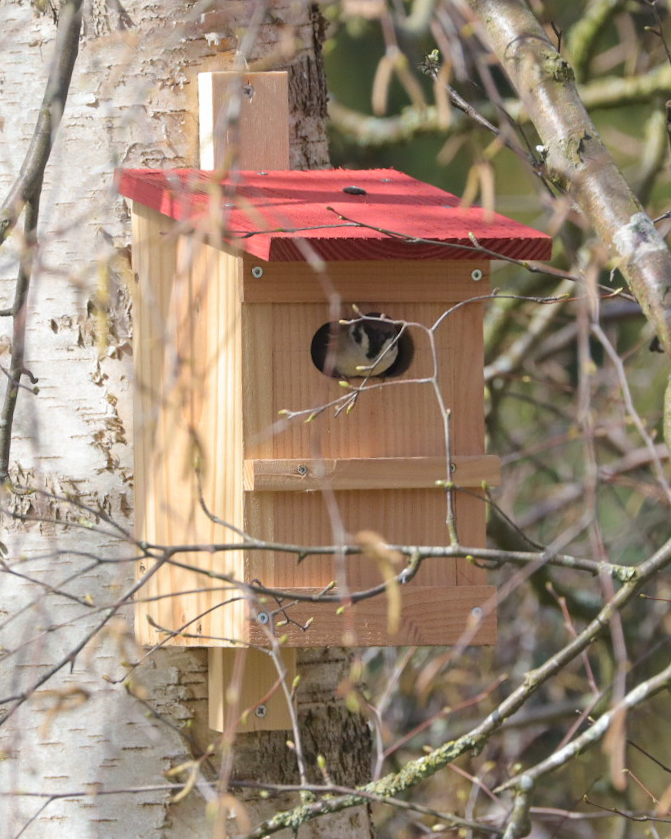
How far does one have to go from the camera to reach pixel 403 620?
74.8 inches

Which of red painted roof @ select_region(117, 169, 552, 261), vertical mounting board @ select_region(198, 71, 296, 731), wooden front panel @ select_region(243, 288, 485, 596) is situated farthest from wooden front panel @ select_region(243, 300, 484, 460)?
vertical mounting board @ select_region(198, 71, 296, 731)

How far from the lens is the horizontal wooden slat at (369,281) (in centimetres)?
188

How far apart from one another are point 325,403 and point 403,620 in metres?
0.34

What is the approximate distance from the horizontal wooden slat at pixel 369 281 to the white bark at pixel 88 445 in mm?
390

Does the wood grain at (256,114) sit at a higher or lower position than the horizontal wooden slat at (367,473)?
higher

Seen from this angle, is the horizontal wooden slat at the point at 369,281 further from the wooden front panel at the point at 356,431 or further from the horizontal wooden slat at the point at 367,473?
the horizontal wooden slat at the point at 367,473

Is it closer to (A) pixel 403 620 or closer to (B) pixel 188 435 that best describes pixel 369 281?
(B) pixel 188 435

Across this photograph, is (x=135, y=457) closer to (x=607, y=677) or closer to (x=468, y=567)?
(x=468, y=567)

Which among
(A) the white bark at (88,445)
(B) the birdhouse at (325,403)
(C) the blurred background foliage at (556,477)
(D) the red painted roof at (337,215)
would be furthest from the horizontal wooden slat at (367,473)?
(C) the blurred background foliage at (556,477)

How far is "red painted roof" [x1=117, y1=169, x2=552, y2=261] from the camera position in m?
1.79

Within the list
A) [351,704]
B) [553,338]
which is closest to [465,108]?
[351,704]

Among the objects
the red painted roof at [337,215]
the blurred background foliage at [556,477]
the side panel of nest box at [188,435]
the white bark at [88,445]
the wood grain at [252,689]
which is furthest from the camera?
the blurred background foliage at [556,477]

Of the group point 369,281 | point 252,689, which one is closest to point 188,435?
point 369,281

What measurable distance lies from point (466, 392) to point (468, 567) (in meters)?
0.27
